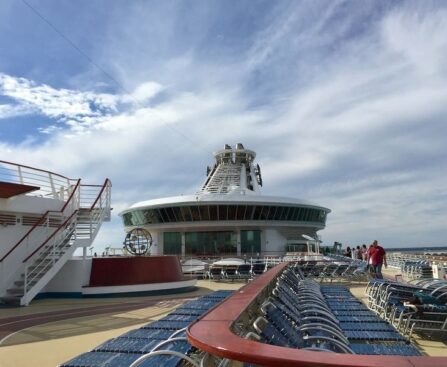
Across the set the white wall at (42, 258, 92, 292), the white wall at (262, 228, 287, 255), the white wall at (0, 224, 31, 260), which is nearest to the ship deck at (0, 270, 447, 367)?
the white wall at (42, 258, 92, 292)

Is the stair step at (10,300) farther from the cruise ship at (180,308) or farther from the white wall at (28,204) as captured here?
the white wall at (28,204)

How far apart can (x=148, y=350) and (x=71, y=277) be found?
35.2 feet

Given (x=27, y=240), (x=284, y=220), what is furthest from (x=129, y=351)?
(x=284, y=220)

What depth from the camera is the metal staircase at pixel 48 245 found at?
1193 centimetres

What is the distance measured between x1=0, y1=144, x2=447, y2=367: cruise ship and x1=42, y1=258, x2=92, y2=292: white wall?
1.2 inches

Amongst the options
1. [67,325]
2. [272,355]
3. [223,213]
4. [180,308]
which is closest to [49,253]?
[67,325]

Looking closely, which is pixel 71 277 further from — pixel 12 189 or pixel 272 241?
pixel 272 241

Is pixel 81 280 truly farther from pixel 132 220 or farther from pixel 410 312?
pixel 132 220

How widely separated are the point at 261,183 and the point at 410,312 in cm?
4196

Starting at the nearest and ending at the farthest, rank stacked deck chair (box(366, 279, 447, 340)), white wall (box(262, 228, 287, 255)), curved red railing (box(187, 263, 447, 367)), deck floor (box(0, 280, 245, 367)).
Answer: curved red railing (box(187, 263, 447, 367)), deck floor (box(0, 280, 245, 367)), stacked deck chair (box(366, 279, 447, 340)), white wall (box(262, 228, 287, 255))

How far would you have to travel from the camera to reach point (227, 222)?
35.1 m

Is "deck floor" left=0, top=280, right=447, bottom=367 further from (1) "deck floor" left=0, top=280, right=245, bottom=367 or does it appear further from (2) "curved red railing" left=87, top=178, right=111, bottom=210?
(2) "curved red railing" left=87, top=178, right=111, bottom=210

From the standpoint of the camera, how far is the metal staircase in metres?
11.9

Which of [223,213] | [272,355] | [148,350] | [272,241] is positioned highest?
[223,213]
